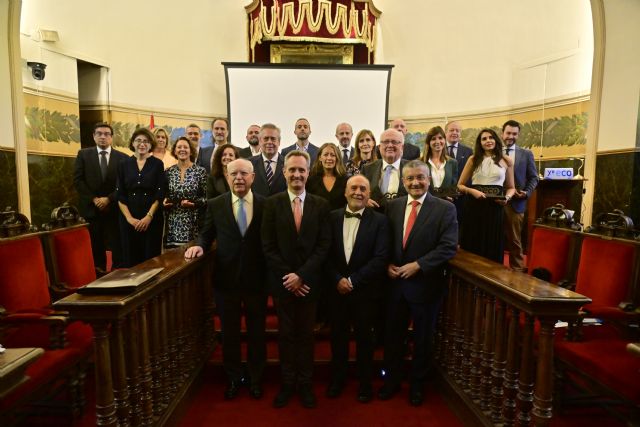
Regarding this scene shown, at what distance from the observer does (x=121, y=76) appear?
22.3 feet

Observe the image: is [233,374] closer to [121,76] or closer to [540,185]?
[540,185]

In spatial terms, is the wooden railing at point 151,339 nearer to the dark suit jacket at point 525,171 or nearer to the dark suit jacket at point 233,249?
the dark suit jacket at point 233,249

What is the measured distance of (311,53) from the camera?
7715 mm

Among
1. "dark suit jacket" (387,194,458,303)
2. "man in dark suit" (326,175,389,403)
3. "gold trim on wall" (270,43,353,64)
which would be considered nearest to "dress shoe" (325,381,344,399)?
"man in dark suit" (326,175,389,403)

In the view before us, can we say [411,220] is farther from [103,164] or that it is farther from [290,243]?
[103,164]

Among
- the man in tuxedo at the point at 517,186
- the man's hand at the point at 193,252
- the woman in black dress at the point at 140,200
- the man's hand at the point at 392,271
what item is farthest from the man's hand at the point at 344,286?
the man in tuxedo at the point at 517,186

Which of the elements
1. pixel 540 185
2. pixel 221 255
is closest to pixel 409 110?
pixel 540 185

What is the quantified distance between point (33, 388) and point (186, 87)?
651 centimetres

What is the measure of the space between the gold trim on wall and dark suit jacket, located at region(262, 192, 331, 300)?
19.6 ft

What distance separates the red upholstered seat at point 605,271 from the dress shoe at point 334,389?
146 centimetres

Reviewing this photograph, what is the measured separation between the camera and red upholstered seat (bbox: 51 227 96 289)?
107 inches

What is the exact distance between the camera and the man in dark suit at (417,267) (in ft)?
7.80

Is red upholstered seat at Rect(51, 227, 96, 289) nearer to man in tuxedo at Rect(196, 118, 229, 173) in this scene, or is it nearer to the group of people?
the group of people

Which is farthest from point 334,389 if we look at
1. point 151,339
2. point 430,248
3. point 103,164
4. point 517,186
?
point 103,164
